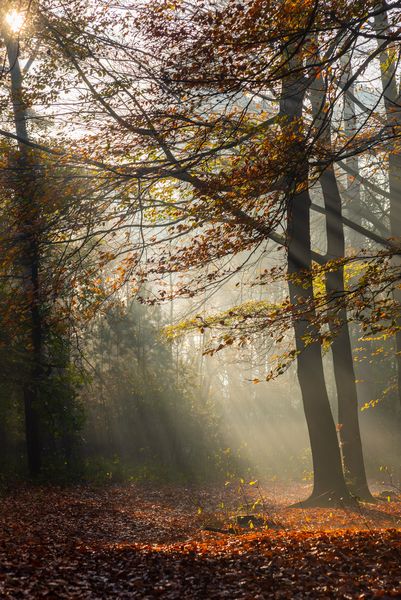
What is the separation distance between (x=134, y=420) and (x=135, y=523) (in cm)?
1193

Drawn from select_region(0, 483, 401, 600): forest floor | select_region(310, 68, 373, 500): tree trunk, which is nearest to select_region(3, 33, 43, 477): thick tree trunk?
select_region(0, 483, 401, 600): forest floor

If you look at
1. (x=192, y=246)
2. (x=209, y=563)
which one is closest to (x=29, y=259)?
(x=192, y=246)

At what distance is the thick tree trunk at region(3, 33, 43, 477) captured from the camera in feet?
29.6

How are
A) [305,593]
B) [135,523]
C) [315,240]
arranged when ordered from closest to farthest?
1. [305,593]
2. [135,523]
3. [315,240]

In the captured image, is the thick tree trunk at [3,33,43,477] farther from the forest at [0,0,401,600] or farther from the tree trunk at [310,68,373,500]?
the tree trunk at [310,68,373,500]

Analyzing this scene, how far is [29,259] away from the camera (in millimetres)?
9688

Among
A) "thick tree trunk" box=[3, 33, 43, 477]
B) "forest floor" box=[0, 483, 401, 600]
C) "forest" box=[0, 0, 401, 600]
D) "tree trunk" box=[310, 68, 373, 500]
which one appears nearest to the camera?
"forest floor" box=[0, 483, 401, 600]

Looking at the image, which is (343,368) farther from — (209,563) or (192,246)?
(209,563)

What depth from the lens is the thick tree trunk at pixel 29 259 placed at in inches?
355

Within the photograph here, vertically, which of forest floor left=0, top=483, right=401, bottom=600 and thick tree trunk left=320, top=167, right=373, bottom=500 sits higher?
thick tree trunk left=320, top=167, right=373, bottom=500

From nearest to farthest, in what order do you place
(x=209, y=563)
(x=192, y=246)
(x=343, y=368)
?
(x=209, y=563) → (x=192, y=246) → (x=343, y=368)

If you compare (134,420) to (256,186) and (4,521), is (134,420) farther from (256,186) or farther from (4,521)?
(256,186)

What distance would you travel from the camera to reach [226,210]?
8312 mm

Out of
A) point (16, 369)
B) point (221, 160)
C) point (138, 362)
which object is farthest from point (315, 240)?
point (221, 160)
